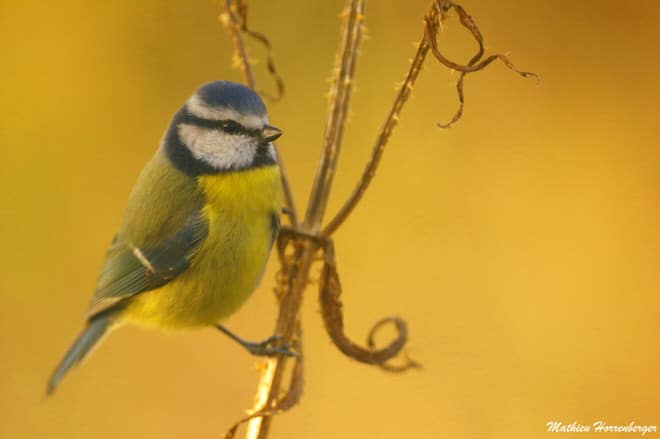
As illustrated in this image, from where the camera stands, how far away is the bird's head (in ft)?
5.38

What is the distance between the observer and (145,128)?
274cm

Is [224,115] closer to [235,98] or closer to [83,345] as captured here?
[235,98]

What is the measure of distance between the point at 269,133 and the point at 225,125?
11 cm

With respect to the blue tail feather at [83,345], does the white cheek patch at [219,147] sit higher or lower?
higher

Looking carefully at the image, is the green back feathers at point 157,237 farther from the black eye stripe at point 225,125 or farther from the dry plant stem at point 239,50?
the dry plant stem at point 239,50

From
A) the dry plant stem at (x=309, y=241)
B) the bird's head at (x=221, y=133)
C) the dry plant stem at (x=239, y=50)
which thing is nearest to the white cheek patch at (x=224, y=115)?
the bird's head at (x=221, y=133)

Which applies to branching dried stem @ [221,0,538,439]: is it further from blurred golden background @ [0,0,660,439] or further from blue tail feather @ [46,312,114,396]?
blurred golden background @ [0,0,660,439]

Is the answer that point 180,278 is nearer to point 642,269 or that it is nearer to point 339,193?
point 339,193

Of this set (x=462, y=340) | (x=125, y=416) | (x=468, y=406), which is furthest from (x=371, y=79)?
(x=125, y=416)

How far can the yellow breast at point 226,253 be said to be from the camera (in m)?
1.72

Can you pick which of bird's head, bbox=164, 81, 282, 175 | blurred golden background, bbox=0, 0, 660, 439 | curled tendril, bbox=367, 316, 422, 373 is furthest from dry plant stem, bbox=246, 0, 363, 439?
blurred golden background, bbox=0, 0, 660, 439

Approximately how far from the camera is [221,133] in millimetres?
1749
